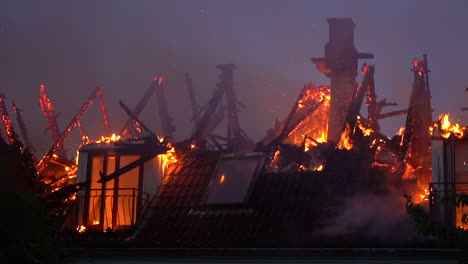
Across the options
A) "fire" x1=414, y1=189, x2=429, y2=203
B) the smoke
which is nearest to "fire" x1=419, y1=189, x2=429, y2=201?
"fire" x1=414, y1=189, x2=429, y2=203

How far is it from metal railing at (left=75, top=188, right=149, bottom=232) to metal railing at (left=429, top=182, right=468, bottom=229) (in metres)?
7.48

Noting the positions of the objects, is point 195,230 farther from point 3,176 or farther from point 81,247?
point 3,176

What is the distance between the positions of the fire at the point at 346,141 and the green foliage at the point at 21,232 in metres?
11.4

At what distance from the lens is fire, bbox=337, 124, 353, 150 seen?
2143cm

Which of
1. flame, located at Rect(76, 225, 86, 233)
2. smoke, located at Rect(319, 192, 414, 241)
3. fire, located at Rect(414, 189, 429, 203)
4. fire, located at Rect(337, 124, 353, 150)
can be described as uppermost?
fire, located at Rect(337, 124, 353, 150)

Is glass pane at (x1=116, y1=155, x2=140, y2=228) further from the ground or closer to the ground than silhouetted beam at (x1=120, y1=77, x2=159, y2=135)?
closer to the ground

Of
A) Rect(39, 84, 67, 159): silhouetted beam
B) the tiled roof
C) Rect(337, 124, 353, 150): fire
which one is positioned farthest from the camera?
Rect(39, 84, 67, 159): silhouetted beam

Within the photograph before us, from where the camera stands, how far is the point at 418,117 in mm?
24156

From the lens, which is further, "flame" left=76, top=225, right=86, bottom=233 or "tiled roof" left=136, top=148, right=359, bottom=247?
"flame" left=76, top=225, right=86, bottom=233

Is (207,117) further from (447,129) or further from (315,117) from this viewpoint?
(447,129)

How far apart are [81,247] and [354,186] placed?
6502 mm

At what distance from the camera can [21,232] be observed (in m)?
11.4

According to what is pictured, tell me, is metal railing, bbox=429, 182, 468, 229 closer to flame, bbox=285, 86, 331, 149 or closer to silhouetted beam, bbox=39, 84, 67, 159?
flame, bbox=285, 86, 331, 149

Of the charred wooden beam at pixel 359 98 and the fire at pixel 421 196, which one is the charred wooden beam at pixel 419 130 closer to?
the fire at pixel 421 196
